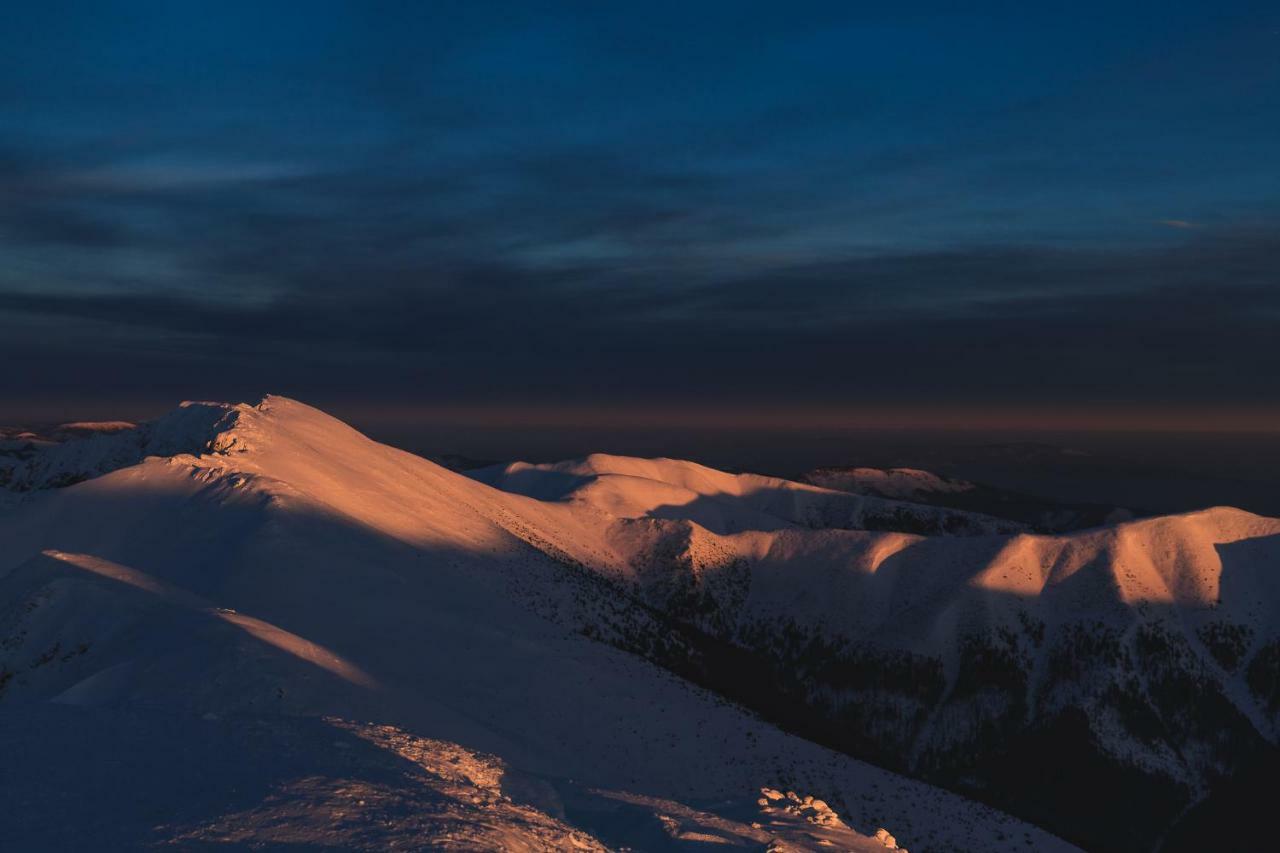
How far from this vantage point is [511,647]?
4425cm

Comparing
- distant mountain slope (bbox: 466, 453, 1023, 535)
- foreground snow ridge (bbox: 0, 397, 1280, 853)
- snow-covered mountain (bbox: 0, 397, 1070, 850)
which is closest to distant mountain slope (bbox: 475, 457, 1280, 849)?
foreground snow ridge (bbox: 0, 397, 1280, 853)

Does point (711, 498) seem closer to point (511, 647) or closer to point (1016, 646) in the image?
point (1016, 646)

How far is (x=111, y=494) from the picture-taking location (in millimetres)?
57281

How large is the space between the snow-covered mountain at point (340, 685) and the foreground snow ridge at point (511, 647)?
0.13 m

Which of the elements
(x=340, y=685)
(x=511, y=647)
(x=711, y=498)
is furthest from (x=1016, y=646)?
(x=340, y=685)

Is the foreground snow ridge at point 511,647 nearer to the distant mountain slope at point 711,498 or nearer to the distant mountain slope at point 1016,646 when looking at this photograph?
the distant mountain slope at point 1016,646

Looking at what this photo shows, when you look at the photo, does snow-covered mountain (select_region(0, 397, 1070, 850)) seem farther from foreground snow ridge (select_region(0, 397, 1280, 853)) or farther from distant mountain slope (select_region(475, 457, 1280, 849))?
distant mountain slope (select_region(475, 457, 1280, 849))

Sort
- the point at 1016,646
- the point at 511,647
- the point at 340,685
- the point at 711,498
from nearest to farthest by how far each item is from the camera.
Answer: the point at 340,685
the point at 511,647
the point at 1016,646
the point at 711,498

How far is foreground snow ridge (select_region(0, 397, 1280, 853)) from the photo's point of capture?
46.8 ft

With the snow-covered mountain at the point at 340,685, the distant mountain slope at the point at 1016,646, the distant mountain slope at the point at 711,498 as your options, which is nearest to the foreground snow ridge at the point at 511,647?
the snow-covered mountain at the point at 340,685

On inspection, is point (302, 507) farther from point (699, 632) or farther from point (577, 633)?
point (699, 632)

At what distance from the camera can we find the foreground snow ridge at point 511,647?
1427 centimetres

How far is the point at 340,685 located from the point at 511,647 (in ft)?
62.1

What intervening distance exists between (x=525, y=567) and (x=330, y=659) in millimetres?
37740
